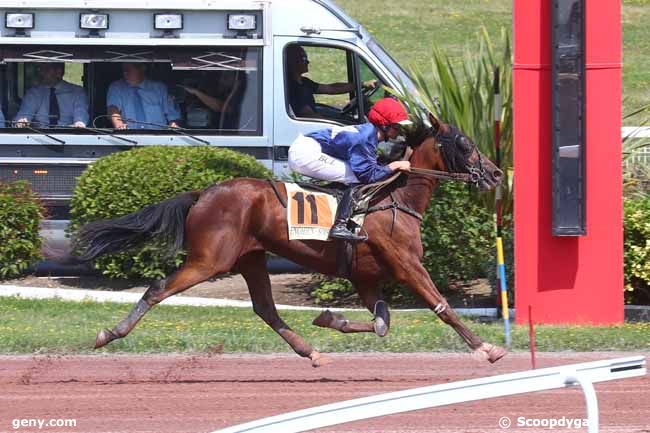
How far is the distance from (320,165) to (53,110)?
5.13 m

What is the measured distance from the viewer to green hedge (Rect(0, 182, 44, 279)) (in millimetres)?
11359

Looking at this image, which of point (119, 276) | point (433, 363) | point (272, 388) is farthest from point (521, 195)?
point (119, 276)

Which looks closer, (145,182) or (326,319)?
(326,319)

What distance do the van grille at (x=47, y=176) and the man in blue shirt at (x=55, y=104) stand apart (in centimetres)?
44

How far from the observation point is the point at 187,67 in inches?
459

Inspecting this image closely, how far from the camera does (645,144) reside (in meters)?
11.3

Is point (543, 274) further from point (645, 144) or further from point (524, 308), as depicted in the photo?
point (645, 144)

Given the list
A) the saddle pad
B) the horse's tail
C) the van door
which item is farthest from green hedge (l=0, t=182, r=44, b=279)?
the saddle pad

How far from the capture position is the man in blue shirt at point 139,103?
11.8 metres

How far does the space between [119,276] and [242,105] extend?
2.19 meters

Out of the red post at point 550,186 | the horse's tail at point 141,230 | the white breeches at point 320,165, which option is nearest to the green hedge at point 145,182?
the red post at point 550,186

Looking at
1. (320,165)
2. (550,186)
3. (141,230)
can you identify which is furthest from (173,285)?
(550,186)

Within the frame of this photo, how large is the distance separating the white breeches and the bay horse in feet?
0.81

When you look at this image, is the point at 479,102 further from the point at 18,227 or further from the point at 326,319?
the point at 18,227
